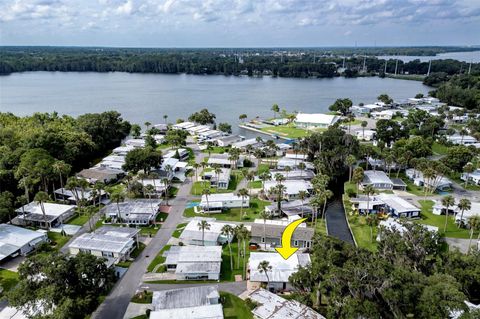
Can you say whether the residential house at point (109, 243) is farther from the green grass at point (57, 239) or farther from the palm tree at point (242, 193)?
the palm tree at point (242, 193)

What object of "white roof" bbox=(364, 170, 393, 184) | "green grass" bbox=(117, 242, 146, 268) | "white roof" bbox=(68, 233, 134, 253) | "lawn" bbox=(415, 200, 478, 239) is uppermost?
"white roof" bbox=(364, 170, 393, 184)

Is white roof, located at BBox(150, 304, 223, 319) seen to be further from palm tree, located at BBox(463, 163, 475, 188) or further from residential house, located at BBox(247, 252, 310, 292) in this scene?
palm tree, located at BBox(463, 163, 475, 188)

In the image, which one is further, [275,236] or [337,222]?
[337,222]

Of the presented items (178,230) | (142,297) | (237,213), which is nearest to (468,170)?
(237,213)

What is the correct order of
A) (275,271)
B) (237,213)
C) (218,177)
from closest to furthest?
(275,271), (237,213), (218,177)

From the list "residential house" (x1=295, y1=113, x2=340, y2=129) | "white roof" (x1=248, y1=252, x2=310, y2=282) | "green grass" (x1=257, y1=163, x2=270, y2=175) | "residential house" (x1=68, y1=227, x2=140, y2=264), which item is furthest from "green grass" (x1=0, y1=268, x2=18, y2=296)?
"residential house" (x1=295, y1=113, x2=340, y2=129)

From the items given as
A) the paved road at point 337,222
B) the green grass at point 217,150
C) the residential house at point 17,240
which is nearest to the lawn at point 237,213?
the paved road at point 337,222

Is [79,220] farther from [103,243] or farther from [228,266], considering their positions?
[228,266]
